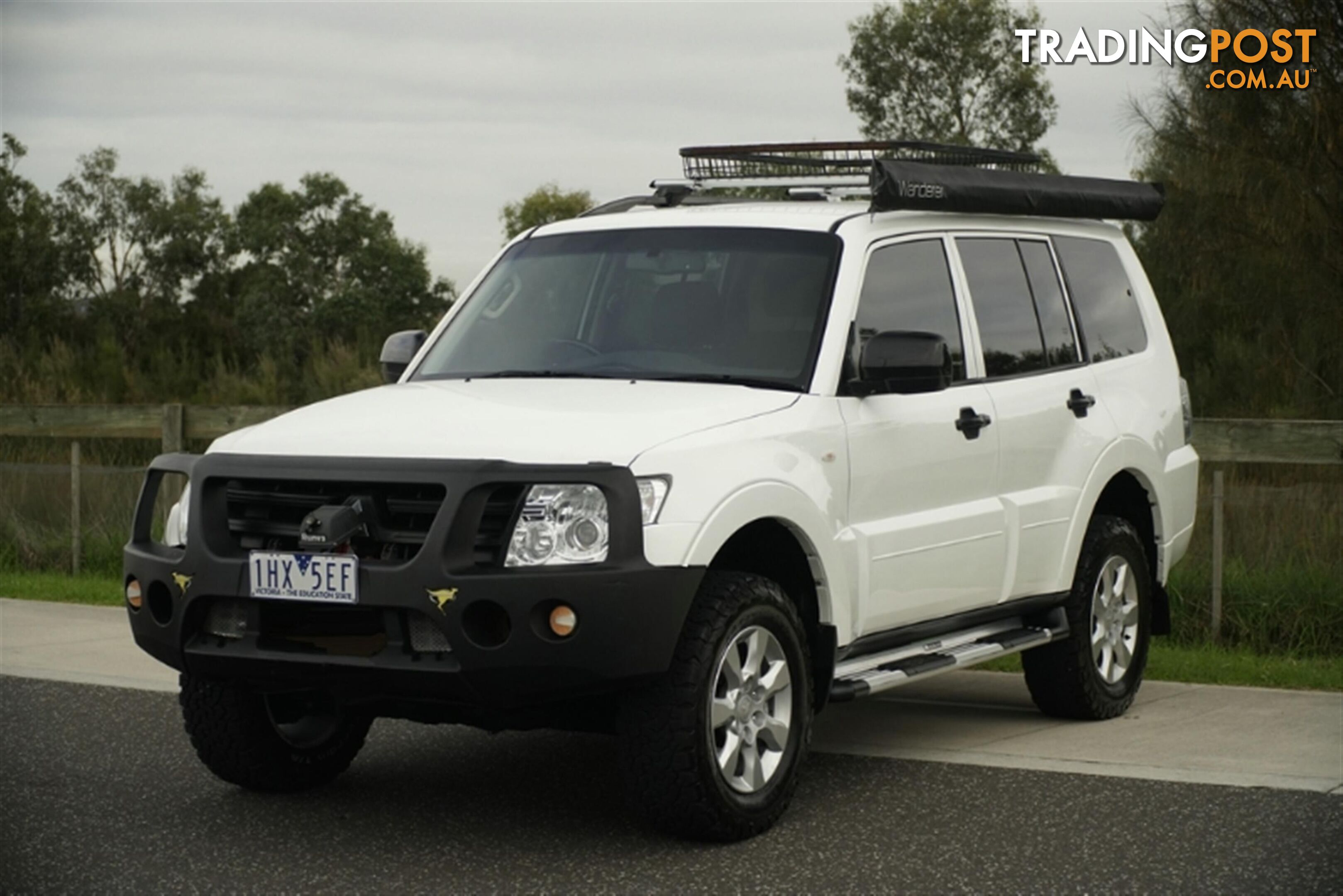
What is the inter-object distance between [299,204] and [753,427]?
61357mm

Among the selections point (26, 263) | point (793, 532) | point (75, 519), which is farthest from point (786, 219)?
point (26, 263)

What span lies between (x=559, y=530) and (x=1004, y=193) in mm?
2988

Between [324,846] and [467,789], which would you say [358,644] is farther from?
[467,789]

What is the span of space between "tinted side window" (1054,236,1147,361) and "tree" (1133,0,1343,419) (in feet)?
21.2

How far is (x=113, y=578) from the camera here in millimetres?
13344

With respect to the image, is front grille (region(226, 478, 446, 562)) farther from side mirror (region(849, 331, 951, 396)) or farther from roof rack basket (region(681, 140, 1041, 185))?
roof rack basket (region(681, 140, 1041, 185))

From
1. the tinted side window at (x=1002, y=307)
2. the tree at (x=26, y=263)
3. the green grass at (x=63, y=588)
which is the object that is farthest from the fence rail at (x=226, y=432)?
the tree at (x=26, y=263)

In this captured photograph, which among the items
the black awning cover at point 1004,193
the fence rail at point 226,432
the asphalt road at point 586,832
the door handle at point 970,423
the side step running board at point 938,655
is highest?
the black awning cover at point 1004,193

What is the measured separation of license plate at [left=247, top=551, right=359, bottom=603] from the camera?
5484mm

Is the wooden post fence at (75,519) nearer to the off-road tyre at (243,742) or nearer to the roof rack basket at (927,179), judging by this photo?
the roof rack basket at (927,179)

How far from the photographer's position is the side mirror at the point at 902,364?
6.42 m

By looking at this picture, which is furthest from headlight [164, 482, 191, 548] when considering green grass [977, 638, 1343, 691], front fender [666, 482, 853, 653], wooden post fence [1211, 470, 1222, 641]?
wooden post fence [1211, 470, 1222, 641]

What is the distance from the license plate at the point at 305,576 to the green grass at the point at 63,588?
645 centimetres

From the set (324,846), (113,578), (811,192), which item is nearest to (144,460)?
(113,578)
